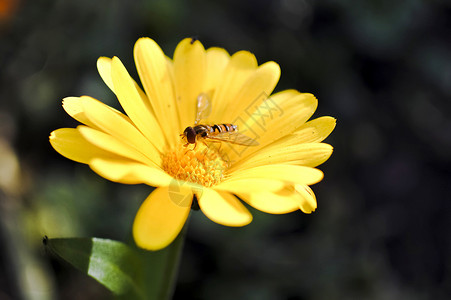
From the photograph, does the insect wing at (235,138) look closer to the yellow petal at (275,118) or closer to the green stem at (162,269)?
the yellow petal at (275,118)

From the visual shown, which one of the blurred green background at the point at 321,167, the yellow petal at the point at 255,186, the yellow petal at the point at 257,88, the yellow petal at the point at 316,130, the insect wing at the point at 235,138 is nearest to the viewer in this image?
the yellow petal at the point at 255,186

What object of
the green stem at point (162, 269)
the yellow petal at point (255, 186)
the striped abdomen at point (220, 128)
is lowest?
the green stem at point (162, 269)

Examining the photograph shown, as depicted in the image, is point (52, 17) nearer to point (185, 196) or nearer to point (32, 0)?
point (32, 0)

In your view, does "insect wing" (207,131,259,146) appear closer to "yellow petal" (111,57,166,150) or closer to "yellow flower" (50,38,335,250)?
"yellow flower" (50,38,335,250)

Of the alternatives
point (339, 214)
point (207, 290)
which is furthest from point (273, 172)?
point (339, 214)

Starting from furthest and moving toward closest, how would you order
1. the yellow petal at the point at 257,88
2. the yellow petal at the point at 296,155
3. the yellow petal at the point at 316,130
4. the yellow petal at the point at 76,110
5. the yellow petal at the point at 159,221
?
1. the yellow petal at the point at 257,88
2. the yellow petal at the point at 316,130
3. the yellow petal at the point at 296,155
4. the yellow petal at the point at 76,110
5. the yellow petal at the point at 159,221

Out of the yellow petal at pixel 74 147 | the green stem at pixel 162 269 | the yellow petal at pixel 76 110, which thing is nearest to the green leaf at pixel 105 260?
the green stem at pixel 162 269

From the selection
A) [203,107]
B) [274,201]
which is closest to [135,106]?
[203,107]
